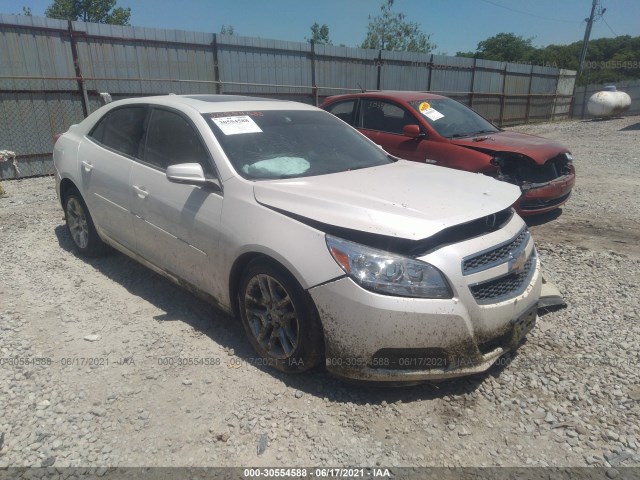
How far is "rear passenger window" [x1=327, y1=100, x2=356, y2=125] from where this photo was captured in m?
7.07

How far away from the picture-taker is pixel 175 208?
3.25 metres

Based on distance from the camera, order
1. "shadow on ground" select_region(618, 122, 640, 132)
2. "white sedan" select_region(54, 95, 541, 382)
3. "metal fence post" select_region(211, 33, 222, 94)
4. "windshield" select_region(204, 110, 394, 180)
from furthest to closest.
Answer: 1. "shadow on ground" select_region(618, 122, 640, 132)
2. "metal fence post" select_region(211, 33, 222, 94)
3. "windshield" select_region(204, 110, 394, 180)
4. "white sedan" select_region(54, 95, 541, 382)

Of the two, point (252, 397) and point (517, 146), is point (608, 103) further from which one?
point (252, 397)

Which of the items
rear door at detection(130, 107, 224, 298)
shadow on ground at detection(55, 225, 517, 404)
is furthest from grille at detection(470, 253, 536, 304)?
rear door at detection(130, 107, 224, 298)

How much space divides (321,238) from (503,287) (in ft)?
3.55

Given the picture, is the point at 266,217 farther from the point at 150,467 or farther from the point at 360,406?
the point at 150,467

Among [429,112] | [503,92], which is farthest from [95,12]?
[429,112]

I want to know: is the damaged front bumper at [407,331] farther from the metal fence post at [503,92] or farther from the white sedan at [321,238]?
the metal fence post at [503,92]

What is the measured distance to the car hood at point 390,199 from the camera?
8.03 feet

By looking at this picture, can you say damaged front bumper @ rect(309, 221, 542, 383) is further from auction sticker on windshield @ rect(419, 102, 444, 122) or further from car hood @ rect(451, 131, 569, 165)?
auction sticker on windshield @ rect(419, 102, 444, 122)

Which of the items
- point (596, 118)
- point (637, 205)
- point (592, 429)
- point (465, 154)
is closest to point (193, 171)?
point (592, 429)

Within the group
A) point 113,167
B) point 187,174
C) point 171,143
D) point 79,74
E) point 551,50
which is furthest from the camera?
point 551,50

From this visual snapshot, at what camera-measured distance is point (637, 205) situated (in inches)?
258

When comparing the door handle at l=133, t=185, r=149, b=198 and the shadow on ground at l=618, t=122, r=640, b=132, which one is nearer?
the door handle at l=133, t=185, r=149, b=198
